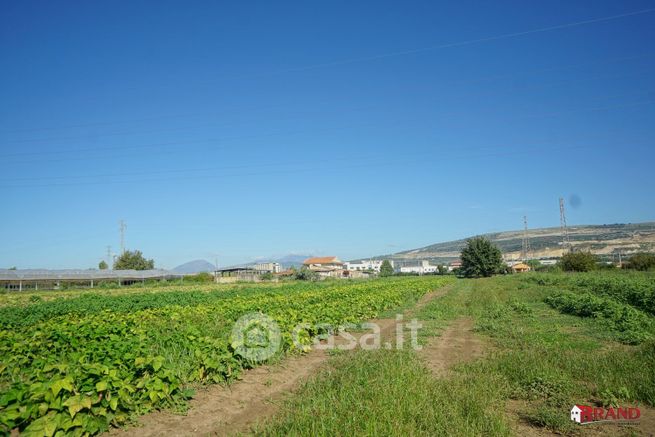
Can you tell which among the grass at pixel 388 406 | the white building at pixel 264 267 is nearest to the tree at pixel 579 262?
the white building at pixel 264 267

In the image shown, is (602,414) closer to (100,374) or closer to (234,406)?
(234,406)

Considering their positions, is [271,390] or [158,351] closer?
[271,390]

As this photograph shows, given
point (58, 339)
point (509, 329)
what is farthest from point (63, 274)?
point (509, 329)

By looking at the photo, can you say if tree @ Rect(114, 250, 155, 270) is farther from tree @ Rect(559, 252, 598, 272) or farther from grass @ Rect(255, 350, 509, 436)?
grass @ Rect(255, 350, 509, 436)

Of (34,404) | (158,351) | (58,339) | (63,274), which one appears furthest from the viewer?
(63,274)

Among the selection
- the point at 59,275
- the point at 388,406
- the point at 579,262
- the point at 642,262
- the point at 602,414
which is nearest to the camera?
the point at 602,414

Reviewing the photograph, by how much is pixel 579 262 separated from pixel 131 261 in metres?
107

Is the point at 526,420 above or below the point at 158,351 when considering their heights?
below

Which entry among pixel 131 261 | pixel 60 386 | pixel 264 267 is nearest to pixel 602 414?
pixel 60 386

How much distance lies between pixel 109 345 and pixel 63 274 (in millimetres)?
80159

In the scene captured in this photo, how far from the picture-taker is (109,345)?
762 centimetres

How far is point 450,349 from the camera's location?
36.6 ft

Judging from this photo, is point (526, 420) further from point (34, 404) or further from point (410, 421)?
point (34, 404)

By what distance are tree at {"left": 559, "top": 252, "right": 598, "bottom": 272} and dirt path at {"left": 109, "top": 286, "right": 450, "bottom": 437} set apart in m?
75.8
